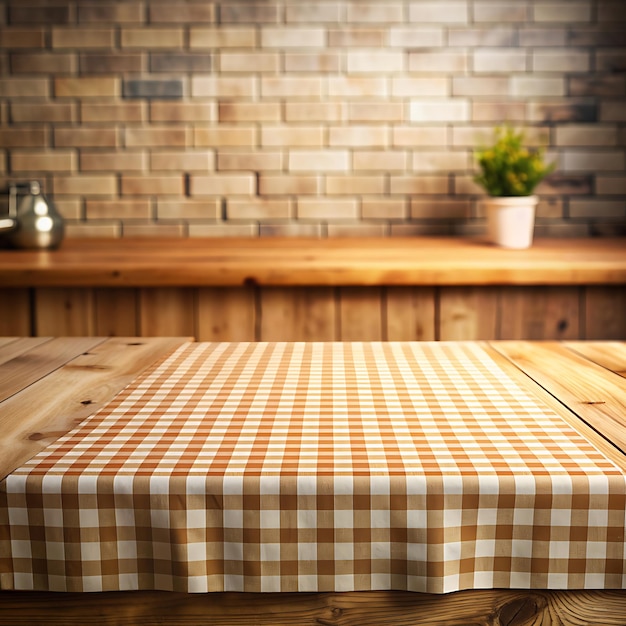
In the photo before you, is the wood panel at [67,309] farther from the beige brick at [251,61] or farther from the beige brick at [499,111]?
the beige brick at [499,111]

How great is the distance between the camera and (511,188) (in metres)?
2.42

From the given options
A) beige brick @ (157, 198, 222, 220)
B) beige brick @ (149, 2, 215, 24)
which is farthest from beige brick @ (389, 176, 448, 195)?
beige brick @ (149, 2, 215, 24)

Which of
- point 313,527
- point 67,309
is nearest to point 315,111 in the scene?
point 67,309

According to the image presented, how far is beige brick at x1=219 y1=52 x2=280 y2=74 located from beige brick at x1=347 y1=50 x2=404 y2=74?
0.87ft

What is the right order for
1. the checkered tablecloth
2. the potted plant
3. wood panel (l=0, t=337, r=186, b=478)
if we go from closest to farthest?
1. the checkered tablecloth
2. wood panel (l=0, t=337, r=186, b=478)
3. the potted plant

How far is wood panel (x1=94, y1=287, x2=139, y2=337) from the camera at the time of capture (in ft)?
6.84

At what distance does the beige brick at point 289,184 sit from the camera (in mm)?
2818

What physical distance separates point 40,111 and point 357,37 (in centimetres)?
116

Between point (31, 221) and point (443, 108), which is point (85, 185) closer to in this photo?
point (31, 221)

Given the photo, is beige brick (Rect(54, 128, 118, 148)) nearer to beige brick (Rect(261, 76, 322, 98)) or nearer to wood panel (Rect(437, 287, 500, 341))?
beige brick (Rect(261, 76, 322, 98))

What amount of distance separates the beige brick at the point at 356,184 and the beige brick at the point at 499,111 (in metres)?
0.41

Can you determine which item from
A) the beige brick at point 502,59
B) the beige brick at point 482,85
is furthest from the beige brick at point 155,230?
the beige brick at point 502,59

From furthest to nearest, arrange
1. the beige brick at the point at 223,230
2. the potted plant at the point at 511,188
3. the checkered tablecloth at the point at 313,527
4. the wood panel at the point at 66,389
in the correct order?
the beige brick at the point at 223,230 < the potted plant at the point at 511,188 < the wood panel at the point at 66,389 < the checkered tablecloth at the point at 313,527

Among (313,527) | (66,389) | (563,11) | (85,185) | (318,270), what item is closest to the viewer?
(313,527)
